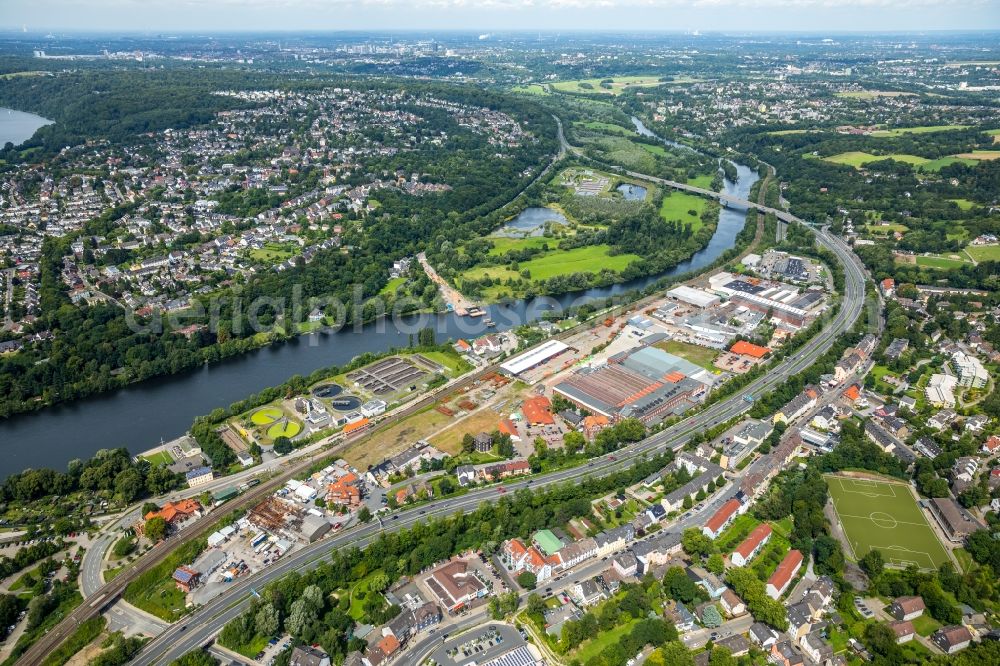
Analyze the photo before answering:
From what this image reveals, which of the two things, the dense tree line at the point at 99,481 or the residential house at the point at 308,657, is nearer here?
the residential house at the point at 308,657

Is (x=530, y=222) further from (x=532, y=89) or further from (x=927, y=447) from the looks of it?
(x=532, y=89)

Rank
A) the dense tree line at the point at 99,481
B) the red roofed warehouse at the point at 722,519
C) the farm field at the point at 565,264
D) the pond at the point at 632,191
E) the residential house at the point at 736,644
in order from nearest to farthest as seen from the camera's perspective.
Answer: the residential house at the point at 736,644 → the red roofed warehouse at the point at 722,519 → the dense tree line at the point at 99,481 → the farm field at the point at 565,264 → the pond at the point at 632,191

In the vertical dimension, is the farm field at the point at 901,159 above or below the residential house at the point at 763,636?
above

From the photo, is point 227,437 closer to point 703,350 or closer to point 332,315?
point 332,315

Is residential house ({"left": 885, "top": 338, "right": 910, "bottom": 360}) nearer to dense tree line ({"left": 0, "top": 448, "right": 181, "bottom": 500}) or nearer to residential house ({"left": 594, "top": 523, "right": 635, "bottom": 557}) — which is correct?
residential house ({"left": 594, "top": 523, "right": 635, "bottom": 557})

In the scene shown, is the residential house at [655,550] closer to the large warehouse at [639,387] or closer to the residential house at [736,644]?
the residential house at [736,644]

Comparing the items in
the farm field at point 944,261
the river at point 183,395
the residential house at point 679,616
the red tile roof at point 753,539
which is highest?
the farm field at point 944,261

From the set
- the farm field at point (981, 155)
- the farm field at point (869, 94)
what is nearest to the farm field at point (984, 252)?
the farm field at point (981, 155)

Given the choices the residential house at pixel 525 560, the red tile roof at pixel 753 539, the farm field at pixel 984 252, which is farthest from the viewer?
the farm field at pixel 984 252
